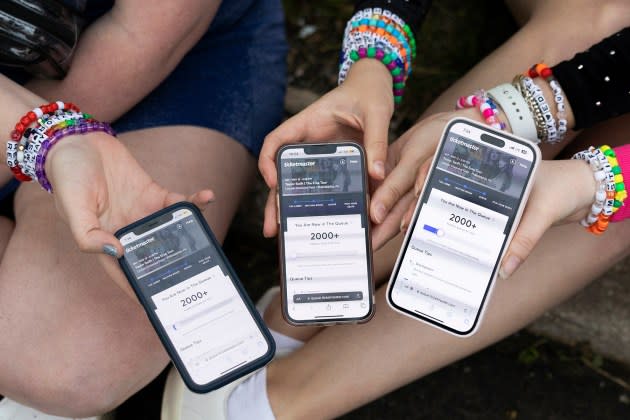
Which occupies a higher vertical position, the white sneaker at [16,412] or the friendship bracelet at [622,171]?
the friendship bracelet at [622,171]

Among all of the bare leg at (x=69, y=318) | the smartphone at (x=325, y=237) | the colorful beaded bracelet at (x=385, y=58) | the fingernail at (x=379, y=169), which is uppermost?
the colorful beaded bracelet at (x=385, y=58)

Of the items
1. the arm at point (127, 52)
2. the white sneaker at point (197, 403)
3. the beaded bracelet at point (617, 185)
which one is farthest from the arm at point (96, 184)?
the beaded bracelet at point (617, 185)

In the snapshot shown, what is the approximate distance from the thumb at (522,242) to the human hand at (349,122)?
25 centimetres

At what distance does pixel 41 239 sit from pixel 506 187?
861 mm

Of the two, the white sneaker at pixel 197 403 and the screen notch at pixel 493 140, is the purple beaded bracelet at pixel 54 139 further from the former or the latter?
the screen notch at pixel 493 140

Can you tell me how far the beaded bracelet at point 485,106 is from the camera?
1193mm

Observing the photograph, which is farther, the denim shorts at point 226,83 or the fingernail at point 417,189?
the denim shorts at point 226,83

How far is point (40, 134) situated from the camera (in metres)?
1.09

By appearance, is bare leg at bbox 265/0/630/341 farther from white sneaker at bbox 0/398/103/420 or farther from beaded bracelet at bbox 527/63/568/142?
white sneaker at bbox 0/398/103/420

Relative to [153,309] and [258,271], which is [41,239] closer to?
[153,309]

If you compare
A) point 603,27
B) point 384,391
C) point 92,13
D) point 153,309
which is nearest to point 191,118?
point 92,13

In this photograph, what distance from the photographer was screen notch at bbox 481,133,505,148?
3.57ft

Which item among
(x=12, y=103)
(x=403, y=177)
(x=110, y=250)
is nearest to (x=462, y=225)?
(x=403, y=177)

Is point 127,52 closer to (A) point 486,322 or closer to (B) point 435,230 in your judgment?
(B) point 435,230
